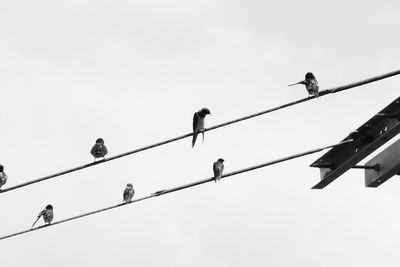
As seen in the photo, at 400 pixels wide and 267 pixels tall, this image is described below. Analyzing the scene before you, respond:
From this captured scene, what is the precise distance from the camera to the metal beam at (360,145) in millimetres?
11508

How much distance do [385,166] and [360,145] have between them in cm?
39

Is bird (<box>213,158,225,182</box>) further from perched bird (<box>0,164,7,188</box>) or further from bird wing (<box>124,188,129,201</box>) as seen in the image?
perched bird (<box>0,164,7,188</box>)

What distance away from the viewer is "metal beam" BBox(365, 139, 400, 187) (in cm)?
1191

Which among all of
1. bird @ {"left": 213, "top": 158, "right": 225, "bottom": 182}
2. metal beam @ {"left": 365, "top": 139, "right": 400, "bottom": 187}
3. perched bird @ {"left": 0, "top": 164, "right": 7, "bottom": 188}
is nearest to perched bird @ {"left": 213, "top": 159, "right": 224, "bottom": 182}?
bird @ {"left": 213, "top": 158, "right": 225, "bottom": 182}

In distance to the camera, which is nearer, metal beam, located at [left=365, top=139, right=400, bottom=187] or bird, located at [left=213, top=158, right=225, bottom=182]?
metal beam, located at [left=365, top=139, right=400, bottom=187]

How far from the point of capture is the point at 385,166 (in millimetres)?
12141

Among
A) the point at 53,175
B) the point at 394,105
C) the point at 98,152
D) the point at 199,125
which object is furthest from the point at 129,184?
the point at 394,105

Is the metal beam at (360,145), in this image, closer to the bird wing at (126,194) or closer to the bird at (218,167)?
the bird at (218,167)

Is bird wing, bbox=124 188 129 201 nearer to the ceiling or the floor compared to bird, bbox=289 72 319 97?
nearer to the ceiling

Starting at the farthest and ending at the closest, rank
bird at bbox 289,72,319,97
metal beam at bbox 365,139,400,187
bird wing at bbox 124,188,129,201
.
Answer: bird wing at bbox 124,188,129,201 < bird at bbox 289,72,319,97 < metal beam at bbox 365,139,400,187

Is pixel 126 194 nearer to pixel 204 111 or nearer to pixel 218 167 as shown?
pixel 204 111

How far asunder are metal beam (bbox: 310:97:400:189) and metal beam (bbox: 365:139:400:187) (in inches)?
8.1

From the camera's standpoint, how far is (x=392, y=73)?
10.9m

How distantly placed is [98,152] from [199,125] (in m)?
2.63
